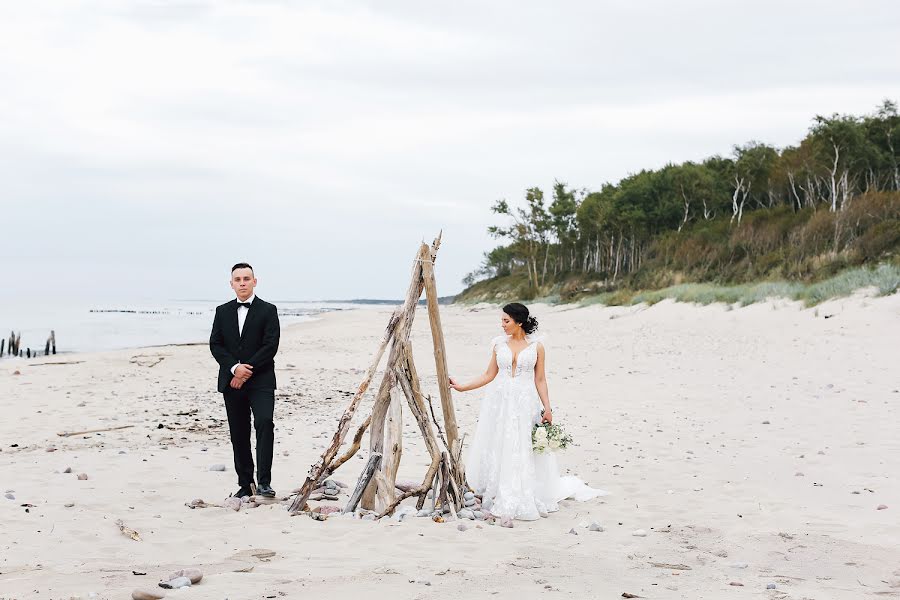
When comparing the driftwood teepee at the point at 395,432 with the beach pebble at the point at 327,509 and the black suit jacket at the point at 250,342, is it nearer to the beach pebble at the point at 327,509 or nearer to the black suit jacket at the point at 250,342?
the beach pebble at the point at 327,509

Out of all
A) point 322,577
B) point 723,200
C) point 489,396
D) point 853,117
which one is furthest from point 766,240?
point 322,577

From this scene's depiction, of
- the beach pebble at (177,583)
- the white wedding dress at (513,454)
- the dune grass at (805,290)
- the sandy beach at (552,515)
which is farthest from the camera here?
the dune grass at (805,290)

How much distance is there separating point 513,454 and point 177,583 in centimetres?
336

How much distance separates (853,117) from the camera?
51.8 meters

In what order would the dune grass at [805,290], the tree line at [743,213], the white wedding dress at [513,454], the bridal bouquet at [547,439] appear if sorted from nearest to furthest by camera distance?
1. the white wedding dress at [513,454]
2. the bridal bouquet at [547,439]
3. the dune grass at [805,290]
4. the tree line at [743,213]

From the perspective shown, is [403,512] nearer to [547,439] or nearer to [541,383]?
[547,439]

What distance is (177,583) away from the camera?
489 centimetres

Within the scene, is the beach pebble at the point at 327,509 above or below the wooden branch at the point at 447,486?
below

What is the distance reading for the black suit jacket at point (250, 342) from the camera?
287 inches

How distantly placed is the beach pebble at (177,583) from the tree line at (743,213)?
92.7 ft

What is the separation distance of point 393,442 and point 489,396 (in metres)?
1.09

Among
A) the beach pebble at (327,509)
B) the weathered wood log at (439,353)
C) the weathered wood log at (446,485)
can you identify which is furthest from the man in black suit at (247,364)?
the weathered wood log at (446,485)

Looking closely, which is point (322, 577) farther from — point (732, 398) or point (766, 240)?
point (766, 240)

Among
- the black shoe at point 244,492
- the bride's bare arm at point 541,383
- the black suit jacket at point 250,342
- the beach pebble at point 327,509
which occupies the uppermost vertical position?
the black suit jacket at point 250,342
